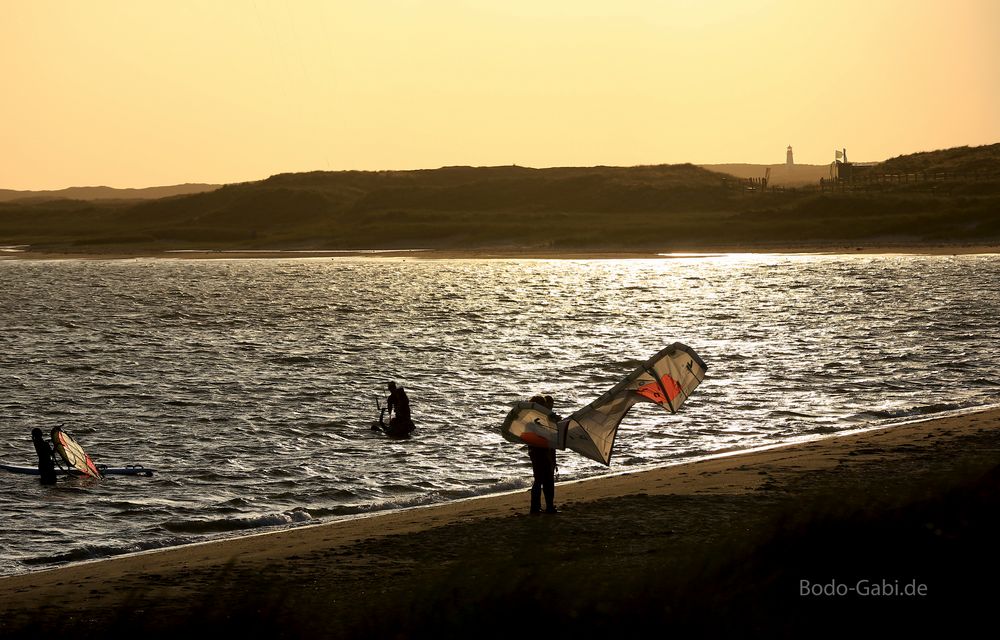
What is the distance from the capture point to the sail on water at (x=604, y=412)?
Answer: 15.8 meters

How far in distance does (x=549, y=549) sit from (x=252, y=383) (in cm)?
2330

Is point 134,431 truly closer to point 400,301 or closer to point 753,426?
point 753,426

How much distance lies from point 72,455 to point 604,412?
10555 millimetres

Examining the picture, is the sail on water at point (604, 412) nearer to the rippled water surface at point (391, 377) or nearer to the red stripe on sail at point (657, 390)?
the red stripe on sail at point (657, 390)

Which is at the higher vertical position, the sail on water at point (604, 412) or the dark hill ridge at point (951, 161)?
the dark hill ridge at point (951, 161)

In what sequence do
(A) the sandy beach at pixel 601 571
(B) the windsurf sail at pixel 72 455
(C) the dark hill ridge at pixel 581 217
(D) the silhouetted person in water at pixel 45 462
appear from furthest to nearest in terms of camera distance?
(C) the dark hill ridge at pixel 581 217 < (B) the windsurf sail at pixel 72 455 < (D) the silhouetted person in water at pixel 45 462 < (A) the sandy beach at pixel 601 571

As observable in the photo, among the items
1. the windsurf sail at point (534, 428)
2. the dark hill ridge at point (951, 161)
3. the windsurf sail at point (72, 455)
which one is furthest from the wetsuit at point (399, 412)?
the dark hill ridge at point (951, 161)

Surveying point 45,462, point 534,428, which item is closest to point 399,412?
point 45,462

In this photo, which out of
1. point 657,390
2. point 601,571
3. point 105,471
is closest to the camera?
point 601,571

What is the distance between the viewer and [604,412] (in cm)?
1600

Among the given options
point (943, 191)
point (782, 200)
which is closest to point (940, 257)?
point (943, 191)

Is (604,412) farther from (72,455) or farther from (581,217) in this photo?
(581,217)

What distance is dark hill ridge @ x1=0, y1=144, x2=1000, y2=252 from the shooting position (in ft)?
397

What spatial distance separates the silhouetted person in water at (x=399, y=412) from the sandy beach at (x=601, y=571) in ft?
22.9
